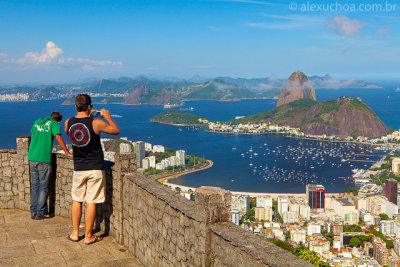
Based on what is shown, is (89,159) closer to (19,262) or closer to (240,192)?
(19,262)

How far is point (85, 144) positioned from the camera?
5.02m

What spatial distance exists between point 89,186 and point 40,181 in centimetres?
169

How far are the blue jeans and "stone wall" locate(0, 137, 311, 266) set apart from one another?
0.26 meters

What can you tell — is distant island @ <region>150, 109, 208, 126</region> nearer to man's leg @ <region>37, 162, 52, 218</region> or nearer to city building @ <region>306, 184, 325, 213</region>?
city building @ <region>306, 184, 325, 213</region>

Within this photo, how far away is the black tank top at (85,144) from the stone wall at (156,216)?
521mm

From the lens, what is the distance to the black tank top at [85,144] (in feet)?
16.3

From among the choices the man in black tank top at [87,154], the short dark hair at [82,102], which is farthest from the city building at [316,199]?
the short dark hair at [82,102]

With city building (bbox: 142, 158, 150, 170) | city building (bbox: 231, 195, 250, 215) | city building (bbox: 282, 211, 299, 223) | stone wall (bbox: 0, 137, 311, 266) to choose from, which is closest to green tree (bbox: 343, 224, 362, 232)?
city building (bbox: 282, 211, 299, 223)

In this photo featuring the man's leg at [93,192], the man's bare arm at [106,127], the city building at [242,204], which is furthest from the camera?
the city building at [242,204]

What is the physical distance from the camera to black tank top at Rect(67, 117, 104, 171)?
497 centimetres

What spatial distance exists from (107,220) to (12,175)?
2500 millimetres

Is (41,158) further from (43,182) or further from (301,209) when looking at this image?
(301,209)

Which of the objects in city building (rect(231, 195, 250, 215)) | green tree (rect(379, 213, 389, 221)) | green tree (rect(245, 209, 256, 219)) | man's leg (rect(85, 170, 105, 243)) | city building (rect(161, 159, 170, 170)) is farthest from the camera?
city building (rect(161, 159, 170, 170))

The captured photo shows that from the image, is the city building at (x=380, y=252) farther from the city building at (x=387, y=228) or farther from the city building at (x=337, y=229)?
the city building at (x=387, y=228)
